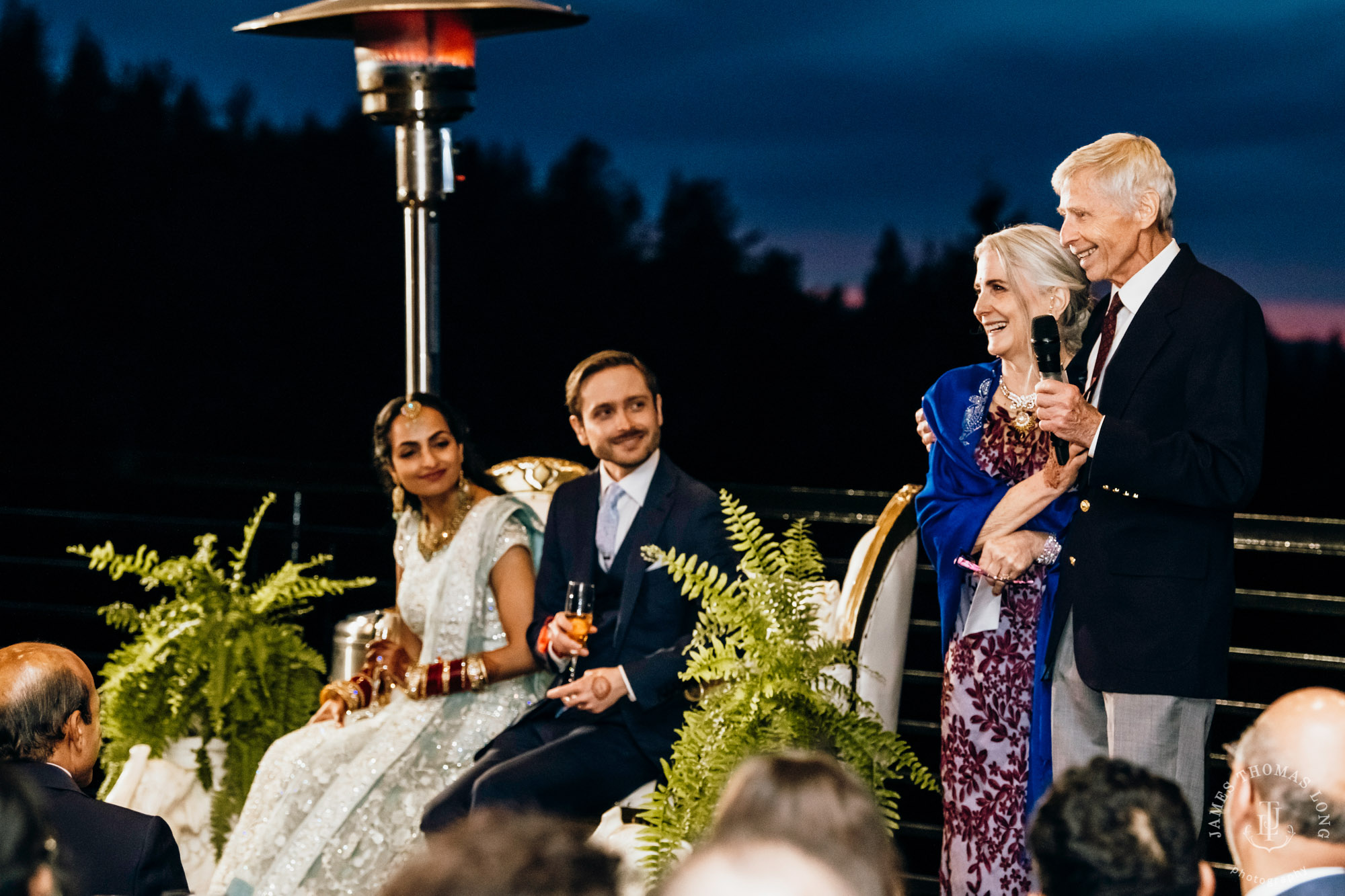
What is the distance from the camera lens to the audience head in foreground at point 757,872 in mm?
958

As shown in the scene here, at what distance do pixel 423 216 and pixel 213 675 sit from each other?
132 cm

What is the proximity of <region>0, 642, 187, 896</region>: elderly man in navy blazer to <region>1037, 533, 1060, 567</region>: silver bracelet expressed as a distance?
61.2 inches

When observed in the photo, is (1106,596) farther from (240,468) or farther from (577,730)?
(240,468)

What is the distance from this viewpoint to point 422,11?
3.62 metres

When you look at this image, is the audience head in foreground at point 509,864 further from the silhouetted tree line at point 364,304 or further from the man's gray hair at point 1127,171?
the silhouetted tree line at point 364,304

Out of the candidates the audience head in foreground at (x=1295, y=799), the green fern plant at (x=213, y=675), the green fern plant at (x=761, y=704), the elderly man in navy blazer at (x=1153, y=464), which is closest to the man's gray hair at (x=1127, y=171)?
Result: the elderly man in navy blazer at (x=1153, y=464)

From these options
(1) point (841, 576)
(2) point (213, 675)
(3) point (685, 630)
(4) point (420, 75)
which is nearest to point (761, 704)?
(3) point (685, 630)

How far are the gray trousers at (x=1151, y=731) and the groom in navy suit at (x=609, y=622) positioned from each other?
0.89m

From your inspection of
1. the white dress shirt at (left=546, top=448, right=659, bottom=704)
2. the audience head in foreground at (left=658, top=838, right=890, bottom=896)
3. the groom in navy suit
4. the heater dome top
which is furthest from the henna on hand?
the audience head in foreground at (left=658, top=838, right=890, bottom=896)

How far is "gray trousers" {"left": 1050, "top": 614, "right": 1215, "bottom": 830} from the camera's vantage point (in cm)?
237

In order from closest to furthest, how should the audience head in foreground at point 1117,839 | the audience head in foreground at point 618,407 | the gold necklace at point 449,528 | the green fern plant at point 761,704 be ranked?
the audience head in foreground at point 1117,839, the green fern plant at point 761,704, the audience head in foreground at point 618,407, the gold necklace at point 449,528

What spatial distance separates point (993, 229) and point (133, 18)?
878cm

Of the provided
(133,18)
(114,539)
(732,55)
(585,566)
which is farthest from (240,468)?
(732,55)

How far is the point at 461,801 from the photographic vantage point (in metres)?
3.05
